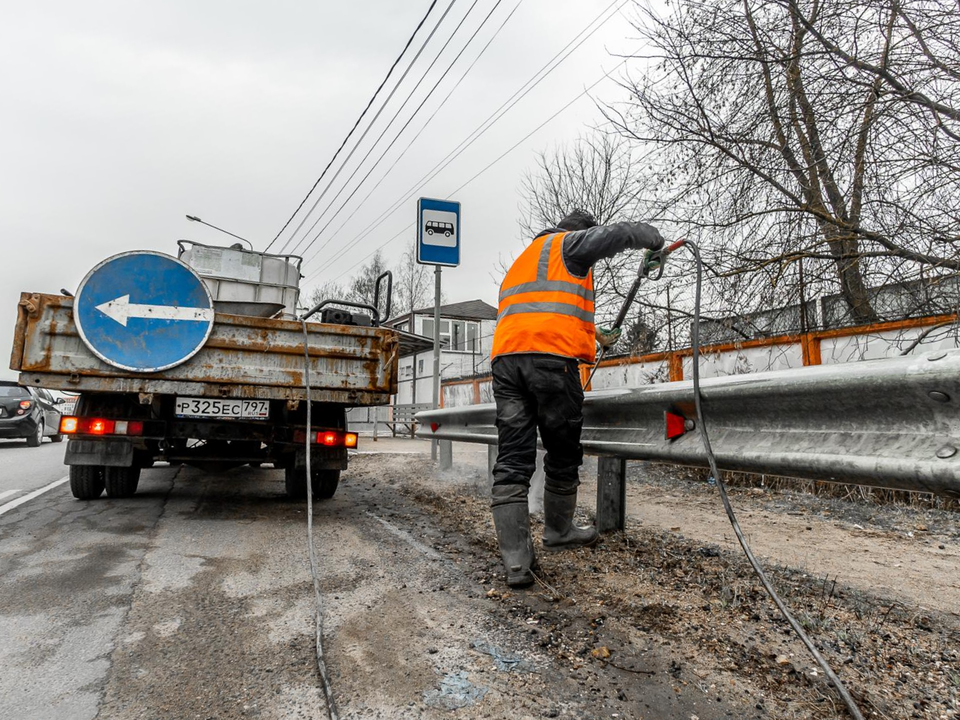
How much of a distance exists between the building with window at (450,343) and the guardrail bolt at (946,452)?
74.4ft

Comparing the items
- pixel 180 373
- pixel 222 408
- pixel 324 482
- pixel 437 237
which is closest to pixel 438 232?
pixel 437 237

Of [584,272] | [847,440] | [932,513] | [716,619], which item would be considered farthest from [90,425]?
[932,513]

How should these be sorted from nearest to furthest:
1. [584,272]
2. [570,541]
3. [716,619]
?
[716,619]
[584,272]
[570,541]

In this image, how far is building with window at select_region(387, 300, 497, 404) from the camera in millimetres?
30922

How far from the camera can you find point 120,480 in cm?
579

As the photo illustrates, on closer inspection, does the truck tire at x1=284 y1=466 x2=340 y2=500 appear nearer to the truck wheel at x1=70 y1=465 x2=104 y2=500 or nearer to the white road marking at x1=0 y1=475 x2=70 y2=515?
the truck wheel at x1=70 y1=465 x2=104 y2=500

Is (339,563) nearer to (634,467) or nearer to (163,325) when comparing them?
(163,325)

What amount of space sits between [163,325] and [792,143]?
223 inches

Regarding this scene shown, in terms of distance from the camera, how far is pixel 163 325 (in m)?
4.81

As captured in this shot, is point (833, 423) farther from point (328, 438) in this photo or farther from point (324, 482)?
point (324, 482)

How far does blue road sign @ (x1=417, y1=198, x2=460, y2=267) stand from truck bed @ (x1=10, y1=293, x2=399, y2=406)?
2787mm

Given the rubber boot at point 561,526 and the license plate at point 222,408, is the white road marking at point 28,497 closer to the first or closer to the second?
the license plate at point 222,408

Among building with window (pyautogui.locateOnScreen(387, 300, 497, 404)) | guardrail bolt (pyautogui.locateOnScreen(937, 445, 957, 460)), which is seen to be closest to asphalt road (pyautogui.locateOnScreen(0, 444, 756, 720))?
guardrail bolt (pyautogui.locateOnScreen(937, 445, 957, 460))

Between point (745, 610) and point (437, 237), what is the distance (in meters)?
6.17
